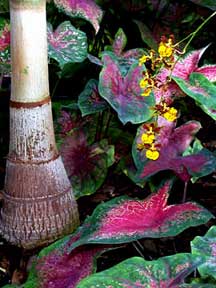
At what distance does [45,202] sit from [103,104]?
29 cm

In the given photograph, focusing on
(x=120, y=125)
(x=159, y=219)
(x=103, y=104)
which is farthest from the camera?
(x=120, y=125)

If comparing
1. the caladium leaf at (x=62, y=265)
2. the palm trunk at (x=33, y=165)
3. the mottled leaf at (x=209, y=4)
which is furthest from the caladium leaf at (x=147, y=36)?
the caladium leaf at (x=62, y=265)

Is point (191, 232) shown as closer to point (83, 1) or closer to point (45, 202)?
point (45, 202)

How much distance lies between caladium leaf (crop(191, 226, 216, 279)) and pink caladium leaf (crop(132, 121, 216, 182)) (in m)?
0.29

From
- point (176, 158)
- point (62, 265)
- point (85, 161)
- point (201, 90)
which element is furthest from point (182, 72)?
point (62, 265)

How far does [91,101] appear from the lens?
1677 millimetres

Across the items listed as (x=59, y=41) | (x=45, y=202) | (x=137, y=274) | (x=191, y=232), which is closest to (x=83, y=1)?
(x=59, y=41)

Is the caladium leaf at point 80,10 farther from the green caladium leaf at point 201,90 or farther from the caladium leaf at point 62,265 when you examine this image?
the caladium leaf at point 62,265

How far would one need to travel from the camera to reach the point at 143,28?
195cm

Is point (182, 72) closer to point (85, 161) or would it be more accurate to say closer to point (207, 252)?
point (85, 161)

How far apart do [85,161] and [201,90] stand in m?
0.36

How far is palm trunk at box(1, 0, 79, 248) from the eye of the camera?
1460 mm

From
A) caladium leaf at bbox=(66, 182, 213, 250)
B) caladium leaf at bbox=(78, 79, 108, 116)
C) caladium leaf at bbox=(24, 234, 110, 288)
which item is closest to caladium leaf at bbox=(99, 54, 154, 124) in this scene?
caladium leaf at bbox=(78, 79, 108, 116)

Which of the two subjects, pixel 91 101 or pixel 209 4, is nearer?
pixel 91 101
